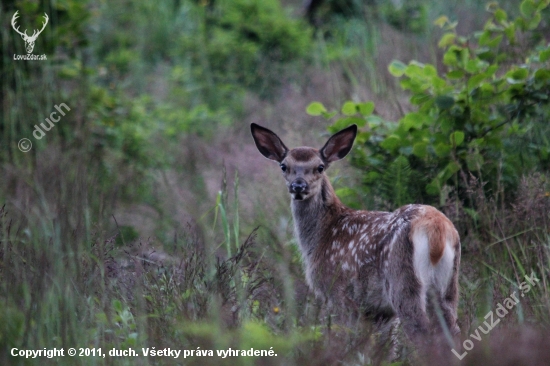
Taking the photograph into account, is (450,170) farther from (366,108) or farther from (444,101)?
(366,108)

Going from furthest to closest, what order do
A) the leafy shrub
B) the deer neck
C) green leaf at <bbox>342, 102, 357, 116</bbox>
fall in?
the leafy shrub < green leaf at <bbox>342, 102, 357, 116</bbox> < the deer neck

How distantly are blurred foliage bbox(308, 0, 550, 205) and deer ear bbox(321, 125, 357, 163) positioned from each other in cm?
22

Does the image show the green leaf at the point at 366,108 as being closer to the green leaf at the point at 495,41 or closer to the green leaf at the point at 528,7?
the green leaf at the point at 495,41

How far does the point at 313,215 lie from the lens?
5434 mm

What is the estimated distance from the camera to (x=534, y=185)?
4773 millimetres

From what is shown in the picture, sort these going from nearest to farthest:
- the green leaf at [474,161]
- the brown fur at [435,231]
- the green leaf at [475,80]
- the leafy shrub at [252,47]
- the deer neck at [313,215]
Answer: the brown fur at [435,231], the green leaf at [475,80], the green leaf at [474,161], the deer neck at [313,215], the leafy shrub at [252,47]

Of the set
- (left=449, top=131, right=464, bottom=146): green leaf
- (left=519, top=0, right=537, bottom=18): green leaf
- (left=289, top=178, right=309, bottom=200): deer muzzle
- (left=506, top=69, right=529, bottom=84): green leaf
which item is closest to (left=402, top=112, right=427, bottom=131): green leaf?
(left=449, top=131, right=464, bottom=146): green leaf

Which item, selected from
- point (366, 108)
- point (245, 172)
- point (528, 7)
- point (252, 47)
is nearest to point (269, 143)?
point (366, 108)

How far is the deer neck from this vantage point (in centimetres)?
536

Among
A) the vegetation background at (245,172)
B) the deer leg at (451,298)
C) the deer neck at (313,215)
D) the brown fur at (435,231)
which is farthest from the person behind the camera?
the deer neck at (313,215)

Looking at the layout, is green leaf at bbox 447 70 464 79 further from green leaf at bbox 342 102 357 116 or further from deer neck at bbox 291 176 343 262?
deer neck at bbox 291 176 343 262

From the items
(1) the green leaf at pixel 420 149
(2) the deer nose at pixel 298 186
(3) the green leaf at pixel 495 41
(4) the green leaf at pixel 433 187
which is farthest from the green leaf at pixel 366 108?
(3) the green leaf at pixel 495 41

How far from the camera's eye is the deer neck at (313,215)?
536 cm

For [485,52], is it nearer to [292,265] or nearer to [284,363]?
[292,265]
